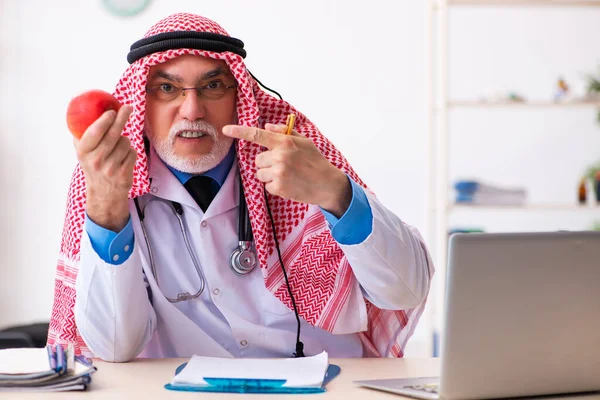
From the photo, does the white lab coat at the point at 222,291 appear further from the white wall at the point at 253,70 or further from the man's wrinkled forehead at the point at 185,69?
the white wall at the point at 253,70

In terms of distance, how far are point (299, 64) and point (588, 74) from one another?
1.74 m

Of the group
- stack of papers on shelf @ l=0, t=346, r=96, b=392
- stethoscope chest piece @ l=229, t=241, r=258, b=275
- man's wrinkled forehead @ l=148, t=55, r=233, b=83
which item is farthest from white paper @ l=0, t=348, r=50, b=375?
man's wrinkled forehead @ l=148, t=55, r=233, b=83

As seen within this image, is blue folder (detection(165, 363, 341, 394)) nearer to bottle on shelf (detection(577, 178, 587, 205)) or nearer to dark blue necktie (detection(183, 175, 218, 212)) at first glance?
dark blue necktie (detection(183, 175, 218, 212))

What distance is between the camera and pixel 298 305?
2.02 meters

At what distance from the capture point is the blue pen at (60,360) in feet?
4.66

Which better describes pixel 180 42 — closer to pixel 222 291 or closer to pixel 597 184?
pixel 222 291

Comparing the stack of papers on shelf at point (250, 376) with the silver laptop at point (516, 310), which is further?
the stack of papers on shelf at point (250, 376)

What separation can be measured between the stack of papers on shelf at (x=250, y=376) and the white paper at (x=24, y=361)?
238mm

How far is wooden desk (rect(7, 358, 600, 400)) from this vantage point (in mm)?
1389

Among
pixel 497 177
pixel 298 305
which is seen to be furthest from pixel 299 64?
pixel 298 305

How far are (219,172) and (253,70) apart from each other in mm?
2896

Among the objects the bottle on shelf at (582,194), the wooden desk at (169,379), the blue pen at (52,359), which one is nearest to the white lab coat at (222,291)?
the wooden desk at (169,379)

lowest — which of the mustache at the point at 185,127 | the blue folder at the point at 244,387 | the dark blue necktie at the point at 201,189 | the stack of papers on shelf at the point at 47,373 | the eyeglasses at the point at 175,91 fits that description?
the blue folder at the point at 244,387

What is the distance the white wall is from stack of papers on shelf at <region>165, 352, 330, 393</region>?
3.43m
